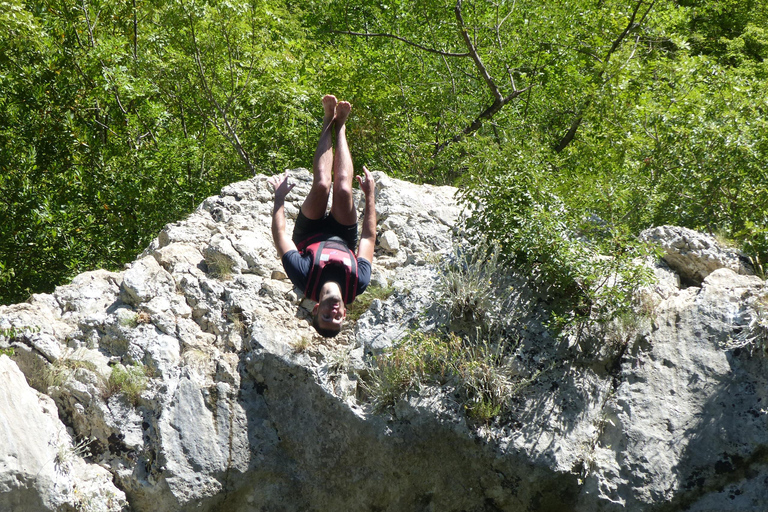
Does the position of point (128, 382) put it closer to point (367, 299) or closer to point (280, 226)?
point (280, 226)

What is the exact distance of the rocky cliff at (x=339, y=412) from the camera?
5270 mm

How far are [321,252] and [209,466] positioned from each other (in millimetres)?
1957

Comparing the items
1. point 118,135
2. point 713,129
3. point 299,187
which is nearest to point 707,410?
point 713,129

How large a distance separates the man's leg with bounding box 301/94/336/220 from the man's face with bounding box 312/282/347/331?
31.3 inches

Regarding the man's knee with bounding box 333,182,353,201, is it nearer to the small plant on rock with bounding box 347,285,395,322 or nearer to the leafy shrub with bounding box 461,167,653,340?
the small plant on rock with bounding box 347,285,395,322

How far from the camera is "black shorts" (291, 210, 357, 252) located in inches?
231

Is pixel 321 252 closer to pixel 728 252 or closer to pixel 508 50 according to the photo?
pixel 728 252

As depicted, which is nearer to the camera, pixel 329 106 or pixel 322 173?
pixel 322 173

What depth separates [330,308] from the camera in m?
5.23

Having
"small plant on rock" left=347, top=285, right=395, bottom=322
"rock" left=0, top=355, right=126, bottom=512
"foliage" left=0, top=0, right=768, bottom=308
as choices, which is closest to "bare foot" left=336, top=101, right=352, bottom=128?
"foliage" left=0, top=0, right=768, bottom=308

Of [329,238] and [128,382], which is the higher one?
[329,238]

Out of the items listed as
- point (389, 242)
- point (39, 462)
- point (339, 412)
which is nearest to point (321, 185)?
point (389, 242)

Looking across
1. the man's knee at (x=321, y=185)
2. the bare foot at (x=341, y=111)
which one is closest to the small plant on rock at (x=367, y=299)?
the man's knee at (x=321, y=185)

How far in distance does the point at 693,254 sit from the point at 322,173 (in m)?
3.58
